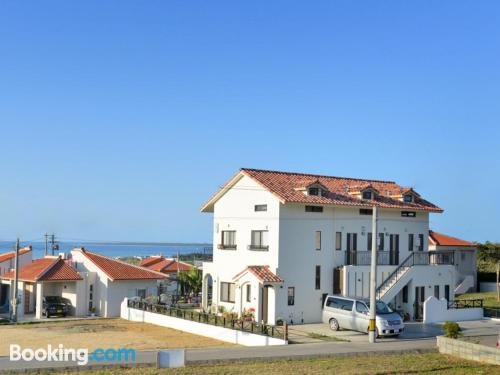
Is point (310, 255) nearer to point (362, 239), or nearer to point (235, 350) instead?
point (362, 239)

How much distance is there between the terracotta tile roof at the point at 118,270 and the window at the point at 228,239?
23.6 ft

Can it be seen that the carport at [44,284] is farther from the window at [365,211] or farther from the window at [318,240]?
the window at [365,211]

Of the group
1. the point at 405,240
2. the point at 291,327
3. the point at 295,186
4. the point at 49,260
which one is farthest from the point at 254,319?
the point at 49,260

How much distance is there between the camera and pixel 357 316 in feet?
97.7

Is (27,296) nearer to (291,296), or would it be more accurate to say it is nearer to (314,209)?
(291,296)

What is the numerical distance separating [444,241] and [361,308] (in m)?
29.2

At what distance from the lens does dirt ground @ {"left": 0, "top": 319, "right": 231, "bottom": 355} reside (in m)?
27.3

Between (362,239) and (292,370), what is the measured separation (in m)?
18.8

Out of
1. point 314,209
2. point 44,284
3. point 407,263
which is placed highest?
point 314,209

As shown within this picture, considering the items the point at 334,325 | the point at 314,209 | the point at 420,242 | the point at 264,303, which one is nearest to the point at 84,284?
the point at 264,303

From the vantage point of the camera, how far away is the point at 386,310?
29.7 metres

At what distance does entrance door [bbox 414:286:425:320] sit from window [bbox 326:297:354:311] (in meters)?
7.43

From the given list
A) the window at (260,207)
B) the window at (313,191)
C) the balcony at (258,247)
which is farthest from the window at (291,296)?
the window at (313,191)

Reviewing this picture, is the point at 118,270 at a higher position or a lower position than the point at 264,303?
higher
